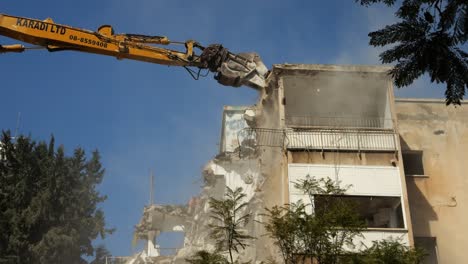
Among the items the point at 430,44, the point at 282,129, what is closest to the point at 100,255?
the point at 282,129

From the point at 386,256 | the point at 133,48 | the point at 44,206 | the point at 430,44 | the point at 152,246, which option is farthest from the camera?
the point at 152,246

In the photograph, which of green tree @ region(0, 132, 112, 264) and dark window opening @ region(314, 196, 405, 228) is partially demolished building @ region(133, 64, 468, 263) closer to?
dark window opening @ region(314, 196, 405, 228)

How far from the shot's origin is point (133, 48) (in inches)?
802

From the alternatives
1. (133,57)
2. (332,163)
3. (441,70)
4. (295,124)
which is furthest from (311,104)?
(441,70)

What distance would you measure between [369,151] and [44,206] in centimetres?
1877

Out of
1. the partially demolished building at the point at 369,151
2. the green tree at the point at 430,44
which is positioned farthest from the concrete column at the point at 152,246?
the green tree at the point at 430,44

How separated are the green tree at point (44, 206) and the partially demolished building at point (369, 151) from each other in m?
11.7

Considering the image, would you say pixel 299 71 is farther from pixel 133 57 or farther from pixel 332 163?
pixel 133 57

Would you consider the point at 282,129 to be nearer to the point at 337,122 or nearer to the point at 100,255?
the point at 337,122

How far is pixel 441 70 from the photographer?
530cm

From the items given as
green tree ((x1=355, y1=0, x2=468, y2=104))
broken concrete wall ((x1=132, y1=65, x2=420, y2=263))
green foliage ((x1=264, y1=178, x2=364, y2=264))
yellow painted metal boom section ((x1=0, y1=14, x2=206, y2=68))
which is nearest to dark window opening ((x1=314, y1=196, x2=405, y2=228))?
broken concrete wall ((x1=132, y1=65, x2=420, y2=263))

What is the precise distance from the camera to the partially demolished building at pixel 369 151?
22344 millimetres

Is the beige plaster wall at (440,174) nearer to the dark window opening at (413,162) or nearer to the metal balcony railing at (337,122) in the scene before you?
the dark window opening at (413,162)

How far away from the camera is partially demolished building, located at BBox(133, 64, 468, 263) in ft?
73.3
